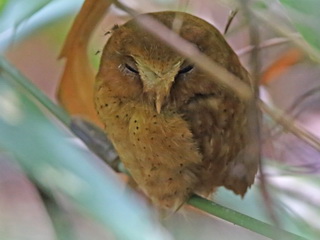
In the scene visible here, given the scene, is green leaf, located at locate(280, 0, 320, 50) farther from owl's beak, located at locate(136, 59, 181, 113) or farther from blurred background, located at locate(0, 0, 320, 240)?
owl's beak, located at locate(136, 59, 181, 113)

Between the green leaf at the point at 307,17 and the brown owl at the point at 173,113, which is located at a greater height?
the green leaf at the point at 307,17

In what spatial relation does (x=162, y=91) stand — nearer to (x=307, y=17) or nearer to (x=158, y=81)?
(x=158, y=81)

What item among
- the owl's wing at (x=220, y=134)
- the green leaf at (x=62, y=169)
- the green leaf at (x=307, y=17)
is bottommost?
the owl's wing at (x=220, y=134)

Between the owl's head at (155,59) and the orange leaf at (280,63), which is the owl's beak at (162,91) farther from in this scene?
the orange leaf at (280,63)

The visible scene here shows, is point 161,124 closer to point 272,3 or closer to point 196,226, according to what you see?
point 196,226

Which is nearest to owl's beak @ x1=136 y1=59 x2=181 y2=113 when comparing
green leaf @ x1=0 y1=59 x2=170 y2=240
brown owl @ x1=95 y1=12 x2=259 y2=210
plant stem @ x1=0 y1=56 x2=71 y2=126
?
brown owl @ x1=95 y1=12 x2=259 y2=210

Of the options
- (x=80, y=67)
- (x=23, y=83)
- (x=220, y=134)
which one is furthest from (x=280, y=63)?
(x=23, y=83)

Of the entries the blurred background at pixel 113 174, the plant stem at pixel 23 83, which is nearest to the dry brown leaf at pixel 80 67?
the blurred background at pixel 113 174

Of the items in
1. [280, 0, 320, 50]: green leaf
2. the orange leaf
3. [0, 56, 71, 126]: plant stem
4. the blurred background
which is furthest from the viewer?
the orange leaf
